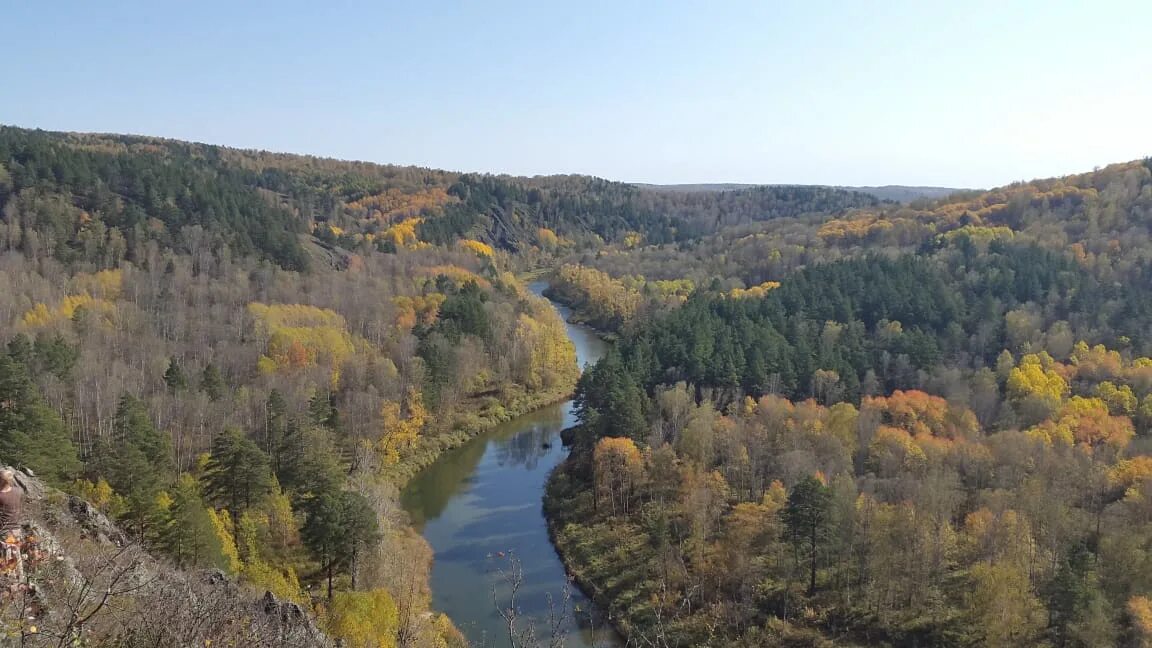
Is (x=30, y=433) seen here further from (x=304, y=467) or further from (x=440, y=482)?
(x=440, y=482)

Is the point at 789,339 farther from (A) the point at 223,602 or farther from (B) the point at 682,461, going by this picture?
(A) the point at 223,602

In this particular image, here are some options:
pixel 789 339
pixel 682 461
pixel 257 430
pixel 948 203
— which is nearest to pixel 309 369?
pixel 257 430

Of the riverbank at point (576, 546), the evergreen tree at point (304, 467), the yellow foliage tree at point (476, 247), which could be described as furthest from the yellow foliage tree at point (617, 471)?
the yellow foliage tree at point (476, 247)

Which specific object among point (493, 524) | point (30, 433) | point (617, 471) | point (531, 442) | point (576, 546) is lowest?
point (493, 524)

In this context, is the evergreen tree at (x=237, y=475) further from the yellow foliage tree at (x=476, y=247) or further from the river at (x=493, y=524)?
the yellow foliage tree at (x=476, y=247)

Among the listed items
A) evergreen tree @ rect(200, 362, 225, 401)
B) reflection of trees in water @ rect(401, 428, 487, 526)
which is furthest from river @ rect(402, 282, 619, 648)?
evergreen tree @ rect(200, 362, 225, 401)

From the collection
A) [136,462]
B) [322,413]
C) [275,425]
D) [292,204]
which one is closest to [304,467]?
[275,425]
